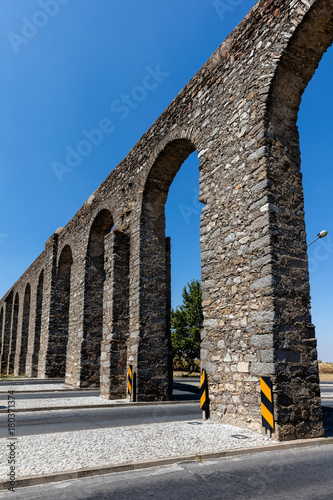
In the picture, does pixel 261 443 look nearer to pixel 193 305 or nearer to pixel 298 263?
pixel 298 263

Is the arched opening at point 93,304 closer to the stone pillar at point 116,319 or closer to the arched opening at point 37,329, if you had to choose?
the stone pillar at point 116,319

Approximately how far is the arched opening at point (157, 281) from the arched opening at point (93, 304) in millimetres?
3297

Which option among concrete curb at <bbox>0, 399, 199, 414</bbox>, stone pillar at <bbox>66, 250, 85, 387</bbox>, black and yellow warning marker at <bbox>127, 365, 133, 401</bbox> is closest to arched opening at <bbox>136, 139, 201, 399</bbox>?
black and yellow warning marker at <bbox>127, 365, 133, 401</bbox>

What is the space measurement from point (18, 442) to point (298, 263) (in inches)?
182

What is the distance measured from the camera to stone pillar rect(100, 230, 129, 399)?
10.4m

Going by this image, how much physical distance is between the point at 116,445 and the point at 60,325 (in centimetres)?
1490

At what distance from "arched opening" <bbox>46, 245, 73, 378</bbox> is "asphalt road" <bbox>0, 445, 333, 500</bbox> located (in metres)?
15.0

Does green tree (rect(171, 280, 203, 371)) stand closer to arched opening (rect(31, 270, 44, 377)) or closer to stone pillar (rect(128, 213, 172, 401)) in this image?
arched opening (rect(31, 270, 44, 377))

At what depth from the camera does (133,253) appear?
10.8m

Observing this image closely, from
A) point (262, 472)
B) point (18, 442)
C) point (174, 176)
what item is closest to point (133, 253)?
point (174, 176)

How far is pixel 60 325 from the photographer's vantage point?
18.8 meters

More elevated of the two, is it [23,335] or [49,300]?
[49,300]

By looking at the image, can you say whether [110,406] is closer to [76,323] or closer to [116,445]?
[116,445]

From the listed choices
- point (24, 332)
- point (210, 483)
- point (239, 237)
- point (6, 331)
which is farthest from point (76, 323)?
point (6, 331)
